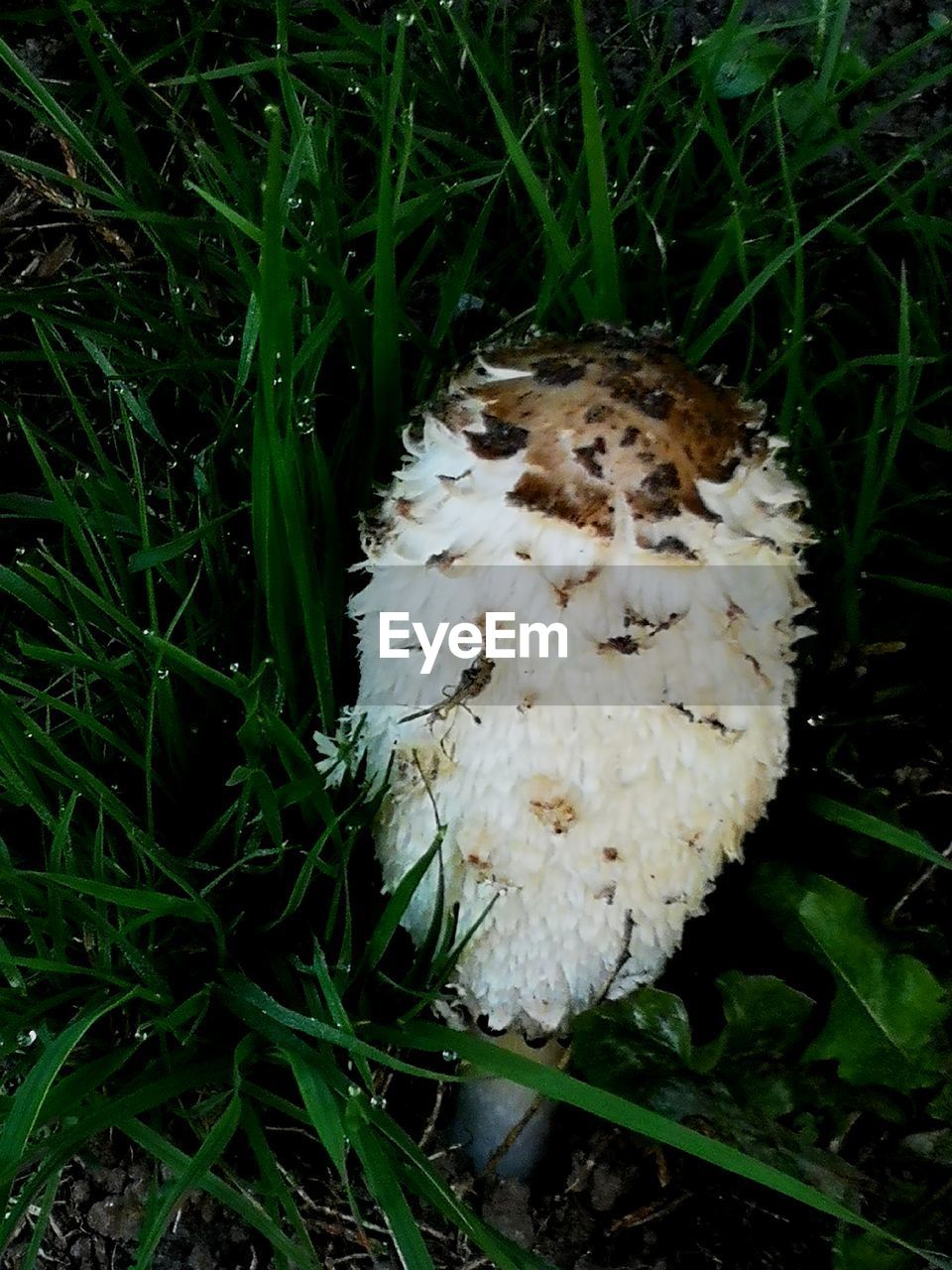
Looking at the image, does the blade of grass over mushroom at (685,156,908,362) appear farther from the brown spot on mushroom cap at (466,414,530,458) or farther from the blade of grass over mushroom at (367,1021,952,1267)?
the blade of grass over mushroom at (367,1021,952,1267)

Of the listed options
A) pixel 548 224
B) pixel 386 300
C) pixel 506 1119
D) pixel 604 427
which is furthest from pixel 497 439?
pixel 506 1119

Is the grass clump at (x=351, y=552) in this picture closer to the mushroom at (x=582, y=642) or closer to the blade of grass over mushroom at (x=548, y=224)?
the blade of grass over mushroom at (x=548, y=224)

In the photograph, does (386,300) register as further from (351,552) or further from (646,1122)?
(646,1122)

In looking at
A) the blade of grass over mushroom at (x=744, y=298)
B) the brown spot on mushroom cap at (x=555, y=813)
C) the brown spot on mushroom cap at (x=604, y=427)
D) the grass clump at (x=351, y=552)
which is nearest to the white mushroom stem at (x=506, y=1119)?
the grass clump at (x=351, y=552)

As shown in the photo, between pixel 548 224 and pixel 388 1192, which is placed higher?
pixel 548 224

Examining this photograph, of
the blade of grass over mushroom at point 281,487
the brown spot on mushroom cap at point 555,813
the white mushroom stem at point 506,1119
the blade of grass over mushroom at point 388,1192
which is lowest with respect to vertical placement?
the white mushroom stem at point 506,1119
